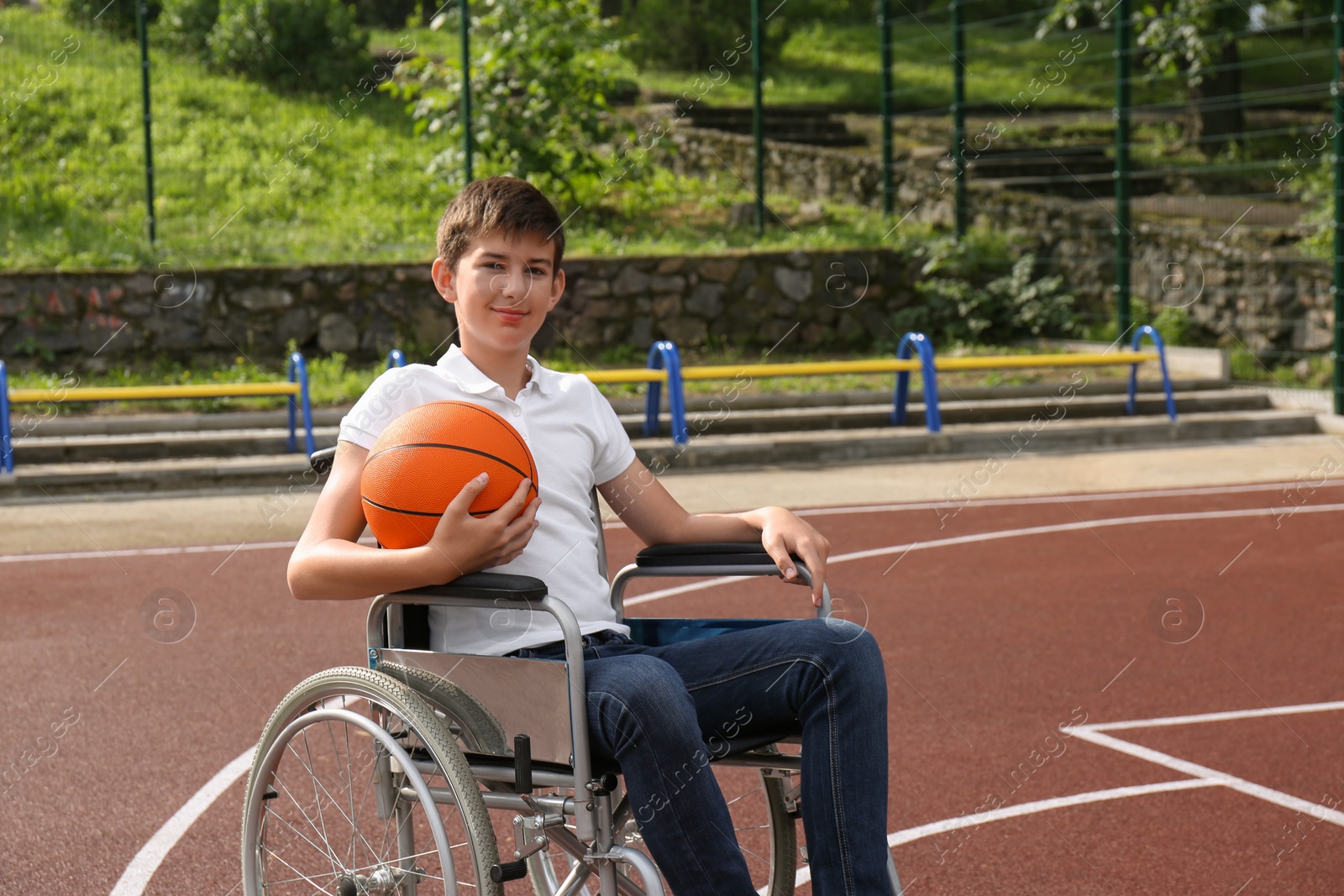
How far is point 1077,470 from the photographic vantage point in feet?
37.7

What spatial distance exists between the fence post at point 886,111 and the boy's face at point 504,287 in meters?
15.7

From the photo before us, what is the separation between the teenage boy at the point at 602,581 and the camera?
2590 millimetres

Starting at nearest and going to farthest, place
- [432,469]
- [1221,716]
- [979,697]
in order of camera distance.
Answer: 1. [432,469]
2. [1221,716]
3. [979,697]

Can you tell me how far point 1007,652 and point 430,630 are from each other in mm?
3620

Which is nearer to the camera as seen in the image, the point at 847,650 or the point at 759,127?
the point at 847,650

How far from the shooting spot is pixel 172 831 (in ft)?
13.6

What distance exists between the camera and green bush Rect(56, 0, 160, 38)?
59.8 feet

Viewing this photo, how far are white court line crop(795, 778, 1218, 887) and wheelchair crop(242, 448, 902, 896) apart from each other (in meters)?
0.83

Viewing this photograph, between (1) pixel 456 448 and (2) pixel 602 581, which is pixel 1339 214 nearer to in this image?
(2) pixel 602 581

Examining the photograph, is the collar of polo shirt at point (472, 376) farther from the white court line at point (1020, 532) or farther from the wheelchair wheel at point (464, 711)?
the white court line at point (1020, 532)

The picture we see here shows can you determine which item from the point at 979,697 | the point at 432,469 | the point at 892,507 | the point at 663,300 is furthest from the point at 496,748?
the point at 663,300

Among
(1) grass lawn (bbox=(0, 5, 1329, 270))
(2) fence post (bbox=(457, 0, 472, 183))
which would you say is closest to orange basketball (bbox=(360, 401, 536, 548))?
(1) grass lawn (bbox=(0, 5, 1329, 270))

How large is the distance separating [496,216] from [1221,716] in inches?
138

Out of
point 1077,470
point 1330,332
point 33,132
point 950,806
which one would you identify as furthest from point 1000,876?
point 33,132
